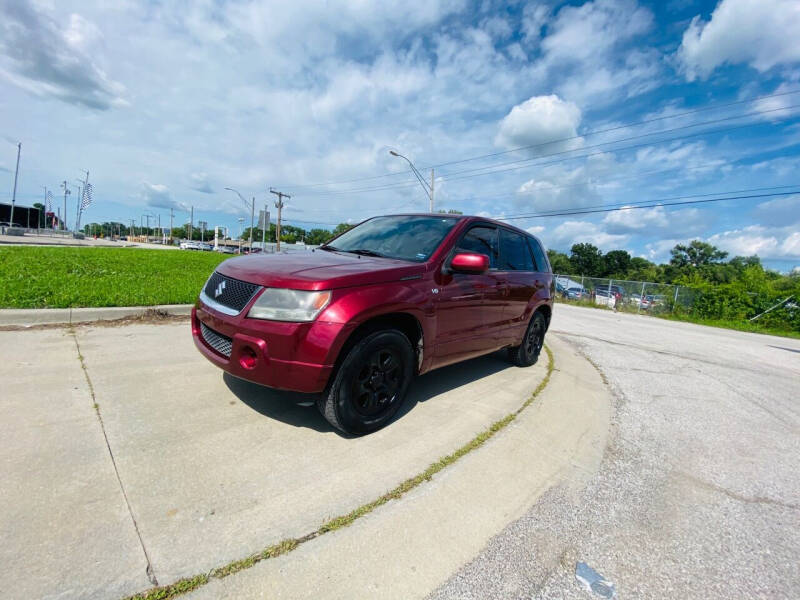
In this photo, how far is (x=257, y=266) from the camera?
9.22 feet

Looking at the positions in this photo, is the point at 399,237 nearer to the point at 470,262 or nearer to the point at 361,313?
the point at 470,262

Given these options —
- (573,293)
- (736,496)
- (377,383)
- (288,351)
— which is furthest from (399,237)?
(573,293)

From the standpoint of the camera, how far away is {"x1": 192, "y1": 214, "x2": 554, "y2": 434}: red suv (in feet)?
7.88

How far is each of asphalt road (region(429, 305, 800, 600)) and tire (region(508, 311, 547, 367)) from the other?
1.12 meters

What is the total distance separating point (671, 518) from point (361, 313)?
218 centimetres

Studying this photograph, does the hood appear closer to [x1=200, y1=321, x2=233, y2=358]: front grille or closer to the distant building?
[x1=200, y1=321, x2=233, y2=358]: front grille

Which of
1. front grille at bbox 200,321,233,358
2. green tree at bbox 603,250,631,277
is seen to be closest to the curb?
front grille at bbox 200,321,233,358

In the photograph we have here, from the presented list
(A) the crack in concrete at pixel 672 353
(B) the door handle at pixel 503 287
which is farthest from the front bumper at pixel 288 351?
Answer: (A) the crack in concrete at pixel 672 353

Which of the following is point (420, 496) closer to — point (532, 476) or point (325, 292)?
point (532, 476)

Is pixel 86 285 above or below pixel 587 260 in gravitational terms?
below

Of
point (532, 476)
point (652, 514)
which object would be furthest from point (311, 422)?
point (652, 514)

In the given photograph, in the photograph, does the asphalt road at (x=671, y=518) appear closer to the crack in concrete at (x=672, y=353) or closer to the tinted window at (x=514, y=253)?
the tinted window at (x=514, y=253)

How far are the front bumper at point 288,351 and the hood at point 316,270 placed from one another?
264 mm

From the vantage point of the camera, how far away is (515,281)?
168 inches
